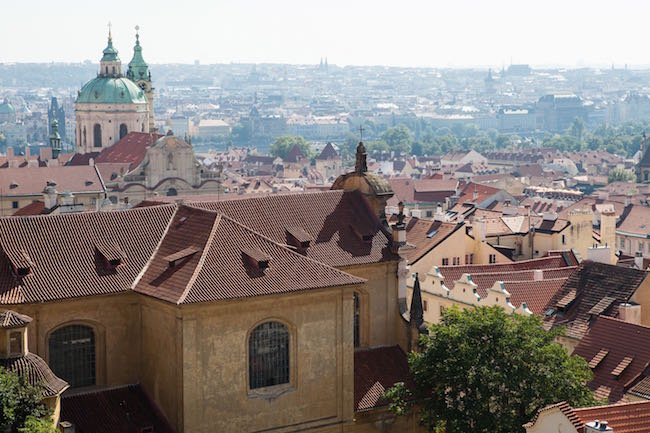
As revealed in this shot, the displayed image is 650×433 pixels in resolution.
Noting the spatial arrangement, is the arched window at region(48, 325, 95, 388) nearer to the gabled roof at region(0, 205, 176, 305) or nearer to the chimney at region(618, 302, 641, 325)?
the gabled roof at region(0, 205, 176, 305)

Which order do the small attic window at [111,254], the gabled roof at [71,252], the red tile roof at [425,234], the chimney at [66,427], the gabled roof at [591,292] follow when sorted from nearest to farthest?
the chimney at [66,427] < the gabled roof at [71,252] < the small attic window at [111,254] < the gabled roof at [591,292] < the red tile roof at [425,234]

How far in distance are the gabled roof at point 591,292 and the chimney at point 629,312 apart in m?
1.08

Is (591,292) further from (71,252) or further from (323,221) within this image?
(71,252)

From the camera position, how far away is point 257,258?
46.0 metres

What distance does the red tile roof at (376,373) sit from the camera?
49.2 meters

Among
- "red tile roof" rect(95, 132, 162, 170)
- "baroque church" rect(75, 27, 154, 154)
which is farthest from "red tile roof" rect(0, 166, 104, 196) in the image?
"baroque church" rect(75, 27, 154, 154)

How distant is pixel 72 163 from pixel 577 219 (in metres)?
75.5

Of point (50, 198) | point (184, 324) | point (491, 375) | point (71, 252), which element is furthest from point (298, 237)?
point (50, 198)

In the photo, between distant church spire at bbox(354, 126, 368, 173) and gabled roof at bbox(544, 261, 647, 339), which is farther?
gabled roof at bbox(544, 261, 647, 339)

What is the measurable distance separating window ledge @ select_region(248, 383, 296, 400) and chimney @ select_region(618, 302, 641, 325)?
16.2 m

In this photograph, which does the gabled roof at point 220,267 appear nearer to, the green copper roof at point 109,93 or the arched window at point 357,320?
the arched window at point 357,320

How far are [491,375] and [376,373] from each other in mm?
6699

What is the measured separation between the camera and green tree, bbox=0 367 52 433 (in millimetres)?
39250

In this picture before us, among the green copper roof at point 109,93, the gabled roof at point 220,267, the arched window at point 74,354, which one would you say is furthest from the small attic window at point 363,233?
the green copper roof at point 109,93
